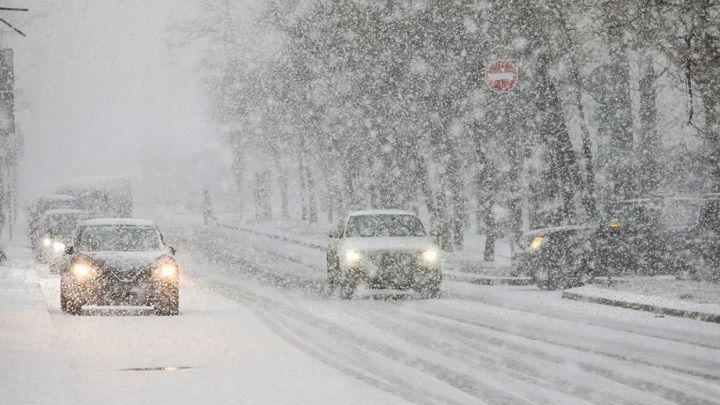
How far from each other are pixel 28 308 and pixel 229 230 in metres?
39.6

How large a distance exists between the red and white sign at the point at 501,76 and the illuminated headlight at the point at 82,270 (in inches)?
435

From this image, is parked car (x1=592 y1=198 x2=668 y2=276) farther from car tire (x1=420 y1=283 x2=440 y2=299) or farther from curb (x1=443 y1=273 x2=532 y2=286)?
car tire (x1=420 y1=283 x2=440 y2=299)

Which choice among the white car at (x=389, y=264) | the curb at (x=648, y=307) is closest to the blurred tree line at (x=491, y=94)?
the curb at (x=648, y=307)

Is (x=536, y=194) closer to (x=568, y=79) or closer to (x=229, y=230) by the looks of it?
(x=568, y=79)

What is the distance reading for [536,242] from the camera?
998 inches

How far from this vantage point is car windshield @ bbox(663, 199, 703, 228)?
2402cm

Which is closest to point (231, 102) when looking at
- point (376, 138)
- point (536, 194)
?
point (376, 138)

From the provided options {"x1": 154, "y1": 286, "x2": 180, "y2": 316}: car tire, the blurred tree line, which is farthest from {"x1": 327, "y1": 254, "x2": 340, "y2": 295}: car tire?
the blurred tree line

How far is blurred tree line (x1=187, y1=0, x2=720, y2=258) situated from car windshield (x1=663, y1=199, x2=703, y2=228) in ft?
3.52

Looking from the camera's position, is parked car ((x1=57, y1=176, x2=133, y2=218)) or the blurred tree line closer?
the blurred tree line

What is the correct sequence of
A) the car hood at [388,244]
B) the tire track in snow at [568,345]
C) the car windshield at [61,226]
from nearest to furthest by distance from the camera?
the tire track in snow at [568,345] < the car hood at [388,244] < the car windshield at [61,226]

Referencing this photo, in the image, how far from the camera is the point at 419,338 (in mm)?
16047

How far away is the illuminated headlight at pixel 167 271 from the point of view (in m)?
19.9

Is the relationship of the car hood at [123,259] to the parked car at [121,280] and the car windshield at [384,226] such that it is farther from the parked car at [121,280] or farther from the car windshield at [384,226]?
the car windshield at [384,226]
